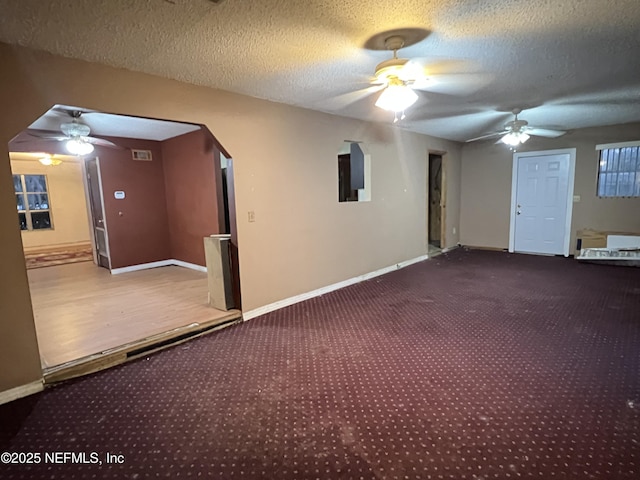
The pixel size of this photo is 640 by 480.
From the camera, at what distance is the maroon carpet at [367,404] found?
1.74m

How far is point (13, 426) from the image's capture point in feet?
6.79

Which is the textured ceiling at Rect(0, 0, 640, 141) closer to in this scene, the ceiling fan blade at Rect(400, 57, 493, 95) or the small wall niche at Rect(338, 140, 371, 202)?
the ceiling fan blade at Rect(400, 57, 493, 95)

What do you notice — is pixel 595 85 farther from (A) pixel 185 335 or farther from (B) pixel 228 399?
(A) pixel 185 335

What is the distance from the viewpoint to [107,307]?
3947mm

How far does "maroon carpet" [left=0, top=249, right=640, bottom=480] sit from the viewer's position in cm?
174

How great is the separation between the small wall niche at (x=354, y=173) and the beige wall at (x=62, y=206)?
6616mm

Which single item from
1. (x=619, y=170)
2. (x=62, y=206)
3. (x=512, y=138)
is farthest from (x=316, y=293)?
(x=62, y=206)

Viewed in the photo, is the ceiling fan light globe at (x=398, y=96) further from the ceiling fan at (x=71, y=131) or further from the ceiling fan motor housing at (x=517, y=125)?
the ceiling fan at (x=71, y=131)

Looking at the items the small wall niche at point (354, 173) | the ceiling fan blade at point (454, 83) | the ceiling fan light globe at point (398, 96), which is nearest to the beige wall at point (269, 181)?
the small wall niche at point (354, 173)

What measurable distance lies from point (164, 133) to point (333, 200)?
313 cm

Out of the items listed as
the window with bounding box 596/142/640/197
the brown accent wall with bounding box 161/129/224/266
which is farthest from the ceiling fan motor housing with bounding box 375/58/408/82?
the window with bounding box 596/142/640/197

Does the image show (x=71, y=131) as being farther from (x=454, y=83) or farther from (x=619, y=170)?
(x=619, y=170)

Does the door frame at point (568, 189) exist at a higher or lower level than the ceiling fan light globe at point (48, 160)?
lower

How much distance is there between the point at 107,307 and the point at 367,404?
327cm
